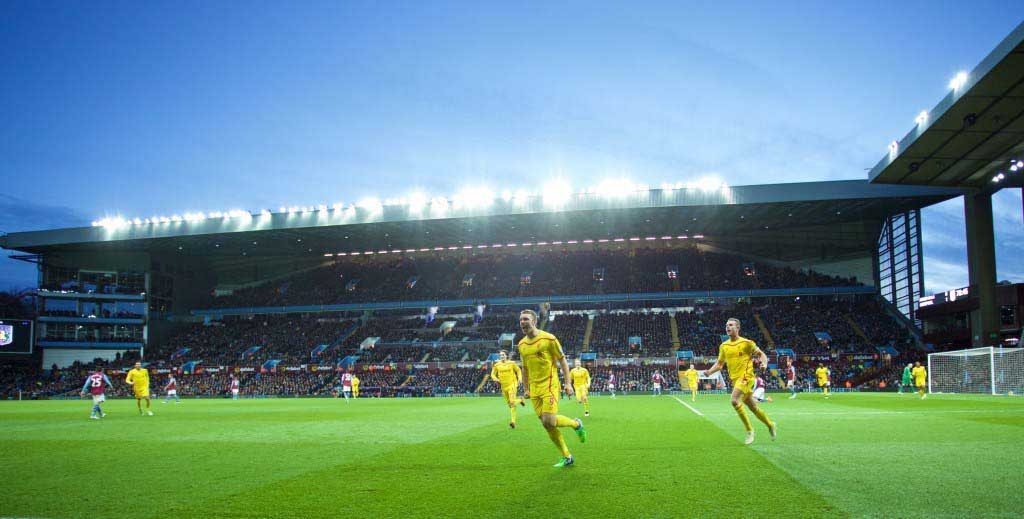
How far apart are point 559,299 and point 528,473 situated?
5391 centimetres

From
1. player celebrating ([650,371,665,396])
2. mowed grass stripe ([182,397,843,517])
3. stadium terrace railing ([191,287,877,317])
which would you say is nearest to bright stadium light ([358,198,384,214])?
stadium terrace railing ([191,287,877,317])

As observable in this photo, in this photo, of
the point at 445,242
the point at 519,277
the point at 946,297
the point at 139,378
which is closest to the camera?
the point at 139,378

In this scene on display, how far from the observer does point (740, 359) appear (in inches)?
447

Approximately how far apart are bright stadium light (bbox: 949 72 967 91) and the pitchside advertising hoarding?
6536 cm

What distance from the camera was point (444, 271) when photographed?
70.2 meters

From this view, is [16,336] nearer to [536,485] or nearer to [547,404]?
[547,404]

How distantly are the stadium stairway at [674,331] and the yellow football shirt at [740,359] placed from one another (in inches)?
1625

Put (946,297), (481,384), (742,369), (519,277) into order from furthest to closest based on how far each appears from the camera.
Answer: (519,277), (481,384), (946,297), (742,369)

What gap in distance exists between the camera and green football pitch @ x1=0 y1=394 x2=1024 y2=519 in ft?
21.7

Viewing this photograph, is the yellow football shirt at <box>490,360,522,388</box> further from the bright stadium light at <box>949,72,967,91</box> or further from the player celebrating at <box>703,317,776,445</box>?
the bright stadium light at <box>949,72,967,91</box>

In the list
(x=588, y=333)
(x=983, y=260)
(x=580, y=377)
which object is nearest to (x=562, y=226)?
(x=588, y=333)

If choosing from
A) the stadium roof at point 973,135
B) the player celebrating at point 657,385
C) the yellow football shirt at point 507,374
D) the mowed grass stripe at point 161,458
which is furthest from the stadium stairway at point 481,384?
the yellow football shirt at point 507,374

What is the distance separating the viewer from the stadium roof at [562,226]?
1929 inches

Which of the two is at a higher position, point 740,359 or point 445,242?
point 445,242
